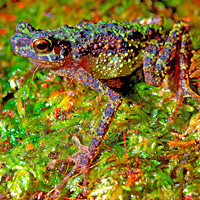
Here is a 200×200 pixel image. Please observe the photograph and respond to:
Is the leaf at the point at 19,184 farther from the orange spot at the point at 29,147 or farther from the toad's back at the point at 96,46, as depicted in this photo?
the toad's back at the point at 96,46

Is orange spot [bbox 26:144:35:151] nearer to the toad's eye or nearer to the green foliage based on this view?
the green foliage

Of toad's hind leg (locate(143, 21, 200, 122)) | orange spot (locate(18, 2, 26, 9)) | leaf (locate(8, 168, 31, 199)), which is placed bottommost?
leaf (locate(8, 168, 31, 199))

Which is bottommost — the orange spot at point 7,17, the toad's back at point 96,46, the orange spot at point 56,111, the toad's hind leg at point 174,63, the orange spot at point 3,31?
the orange spot at point 56,111

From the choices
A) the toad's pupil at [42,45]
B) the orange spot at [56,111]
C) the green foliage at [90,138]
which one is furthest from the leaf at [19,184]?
the toad's pupil at [42,45]

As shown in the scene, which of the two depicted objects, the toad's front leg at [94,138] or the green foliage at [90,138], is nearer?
the green foliage at [90,138]

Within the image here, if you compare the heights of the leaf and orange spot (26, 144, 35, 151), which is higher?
orange spot (26, 144, 35, 151)

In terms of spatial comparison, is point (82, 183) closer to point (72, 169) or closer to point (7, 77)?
point (72, 169)

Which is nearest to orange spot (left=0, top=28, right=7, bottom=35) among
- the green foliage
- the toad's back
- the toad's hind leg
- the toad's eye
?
the green foliage
